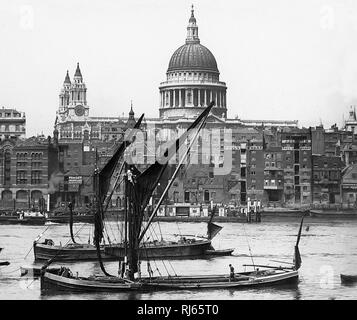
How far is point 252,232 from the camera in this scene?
82.3m

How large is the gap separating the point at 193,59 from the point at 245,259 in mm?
102053

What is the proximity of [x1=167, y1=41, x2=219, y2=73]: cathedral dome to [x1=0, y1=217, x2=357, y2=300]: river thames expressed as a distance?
58703mm

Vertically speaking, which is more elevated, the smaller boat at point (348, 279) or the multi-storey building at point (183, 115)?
the multi-storey building at point (183, 115)

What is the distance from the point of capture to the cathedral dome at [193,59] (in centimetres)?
15475

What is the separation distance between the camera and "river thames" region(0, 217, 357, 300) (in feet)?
129

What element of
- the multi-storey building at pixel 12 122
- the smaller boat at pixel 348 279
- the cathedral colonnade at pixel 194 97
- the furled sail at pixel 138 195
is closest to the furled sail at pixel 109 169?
the furled sail at pixel 138 195

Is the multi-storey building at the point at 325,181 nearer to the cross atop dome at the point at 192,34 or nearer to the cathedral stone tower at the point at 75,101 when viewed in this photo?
the cross atop dome at the point at 192,34

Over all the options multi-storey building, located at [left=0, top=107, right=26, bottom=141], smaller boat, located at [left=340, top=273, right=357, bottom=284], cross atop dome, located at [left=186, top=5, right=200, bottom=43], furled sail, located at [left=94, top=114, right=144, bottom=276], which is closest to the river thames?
smaller boat, located at [left=340, top=273, right=357, bottom=284]

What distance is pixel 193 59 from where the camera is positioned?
156m

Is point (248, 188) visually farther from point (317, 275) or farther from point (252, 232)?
point (317, 275)

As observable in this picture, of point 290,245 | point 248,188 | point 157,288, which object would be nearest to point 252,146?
point 248,188

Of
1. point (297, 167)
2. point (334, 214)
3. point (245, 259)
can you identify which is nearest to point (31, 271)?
point (245, 259)

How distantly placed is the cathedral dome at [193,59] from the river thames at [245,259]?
58703mm

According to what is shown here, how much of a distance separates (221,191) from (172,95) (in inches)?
1663
